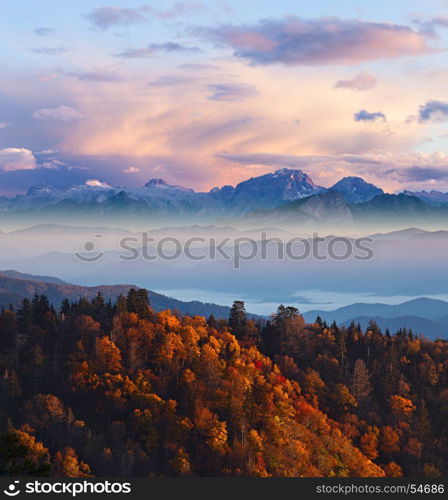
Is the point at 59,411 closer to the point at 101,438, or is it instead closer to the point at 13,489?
the point at 101,438

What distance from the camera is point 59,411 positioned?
176 meters

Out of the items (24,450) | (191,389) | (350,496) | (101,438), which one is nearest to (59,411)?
Result: (101,438)

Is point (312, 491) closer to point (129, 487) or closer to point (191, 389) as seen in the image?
point (129, 487)

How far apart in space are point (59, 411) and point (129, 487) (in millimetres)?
107825

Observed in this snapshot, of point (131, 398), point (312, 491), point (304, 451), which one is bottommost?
point (304, 451)

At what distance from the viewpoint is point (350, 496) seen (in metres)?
90.2

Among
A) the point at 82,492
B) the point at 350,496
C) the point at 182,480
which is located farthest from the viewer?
the point at 350,496

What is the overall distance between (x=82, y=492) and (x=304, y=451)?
121m

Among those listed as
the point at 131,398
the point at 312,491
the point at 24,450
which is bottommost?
the point at 131,398

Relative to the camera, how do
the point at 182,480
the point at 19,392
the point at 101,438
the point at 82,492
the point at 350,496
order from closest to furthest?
1. the point at 82,492
2. the point at 182,480
3. the point at 350,496
4. the point at 101,438
5. the point at 19,392

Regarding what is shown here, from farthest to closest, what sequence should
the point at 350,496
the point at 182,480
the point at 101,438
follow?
the point at 101,438 < the point at 350,496 < the point at 182,480

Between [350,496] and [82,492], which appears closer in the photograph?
[82,492]

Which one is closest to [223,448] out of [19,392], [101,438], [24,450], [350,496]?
[101,438]

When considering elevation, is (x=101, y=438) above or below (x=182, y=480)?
below
